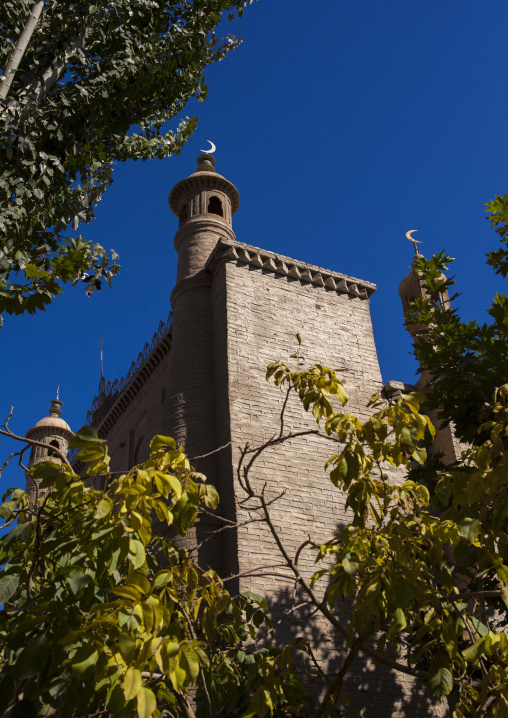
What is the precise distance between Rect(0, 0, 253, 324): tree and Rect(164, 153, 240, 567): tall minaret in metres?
4.70

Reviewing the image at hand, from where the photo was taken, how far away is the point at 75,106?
6863 millimetres

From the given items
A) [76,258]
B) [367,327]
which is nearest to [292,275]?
[367,327]

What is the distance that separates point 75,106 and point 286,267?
313 inches

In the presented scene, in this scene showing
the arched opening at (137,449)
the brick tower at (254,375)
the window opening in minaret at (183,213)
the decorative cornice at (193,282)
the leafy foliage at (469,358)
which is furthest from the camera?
the arched opening at (137,449)

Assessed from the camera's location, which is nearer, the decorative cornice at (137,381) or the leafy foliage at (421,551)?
the leafy foliage at (421,551)

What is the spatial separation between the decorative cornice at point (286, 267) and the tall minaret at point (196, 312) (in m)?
0.42

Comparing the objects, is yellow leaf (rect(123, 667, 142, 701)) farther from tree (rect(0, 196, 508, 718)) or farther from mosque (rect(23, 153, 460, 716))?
mosque (rect(23, 153, 460, 716))

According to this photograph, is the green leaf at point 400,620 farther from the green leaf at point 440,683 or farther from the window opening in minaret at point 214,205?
the window opening in minaret at point 214,205

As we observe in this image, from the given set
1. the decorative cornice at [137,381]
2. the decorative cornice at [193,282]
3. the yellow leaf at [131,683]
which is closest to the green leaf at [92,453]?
the yellow leaf at [131,683]

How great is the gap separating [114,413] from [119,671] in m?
18.0

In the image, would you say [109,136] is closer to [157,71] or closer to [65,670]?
[157,71]

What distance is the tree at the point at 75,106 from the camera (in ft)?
18.9

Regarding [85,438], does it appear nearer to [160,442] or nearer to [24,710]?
[160,442]

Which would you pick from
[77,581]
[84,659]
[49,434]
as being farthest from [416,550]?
[49,434]
